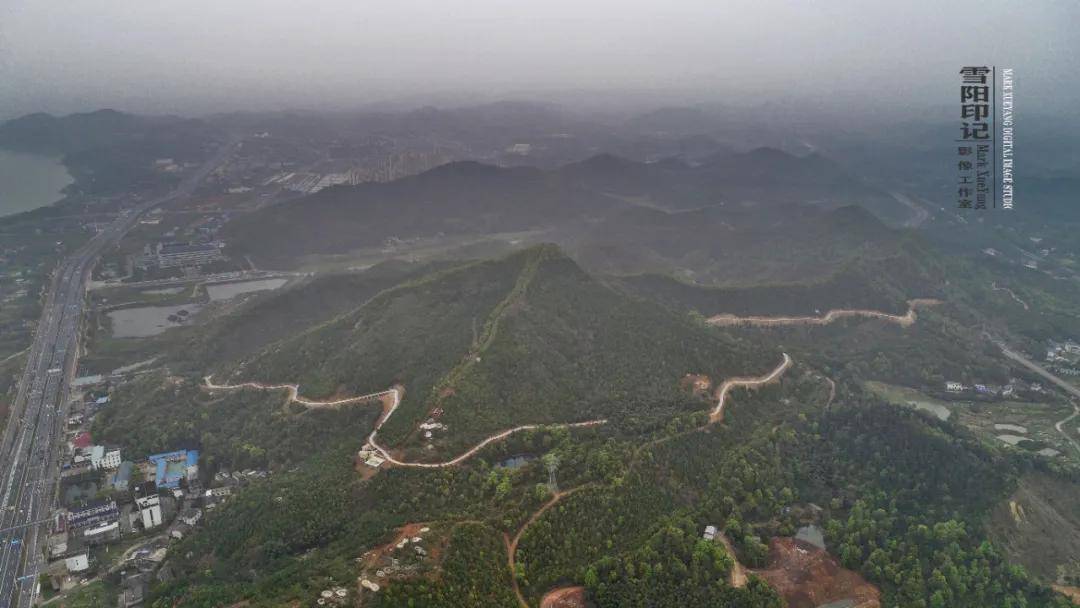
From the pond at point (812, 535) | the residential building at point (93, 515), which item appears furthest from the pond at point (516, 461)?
the residential building at point (93, 515)

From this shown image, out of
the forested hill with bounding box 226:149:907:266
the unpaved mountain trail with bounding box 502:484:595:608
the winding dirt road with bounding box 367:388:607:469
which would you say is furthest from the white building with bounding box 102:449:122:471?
the forested hill with bounding box 226:149:907:266

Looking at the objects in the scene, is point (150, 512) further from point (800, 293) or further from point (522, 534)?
point (800, 293)

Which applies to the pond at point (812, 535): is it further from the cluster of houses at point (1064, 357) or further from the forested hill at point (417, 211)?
the forested hill at point (417, 211)

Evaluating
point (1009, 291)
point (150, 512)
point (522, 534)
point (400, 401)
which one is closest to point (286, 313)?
point (400, 401)

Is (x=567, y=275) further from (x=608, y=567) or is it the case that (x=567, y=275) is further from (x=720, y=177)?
(x=720, y=177)

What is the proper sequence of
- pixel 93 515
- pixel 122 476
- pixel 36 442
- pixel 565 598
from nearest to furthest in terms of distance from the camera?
pixel 565 598, pixel 93 515, pixel 122 476, pixel 36 442

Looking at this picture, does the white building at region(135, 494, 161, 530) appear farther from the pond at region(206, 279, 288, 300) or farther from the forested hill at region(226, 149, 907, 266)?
the forested hill at region(226, 149, 907, 266)
